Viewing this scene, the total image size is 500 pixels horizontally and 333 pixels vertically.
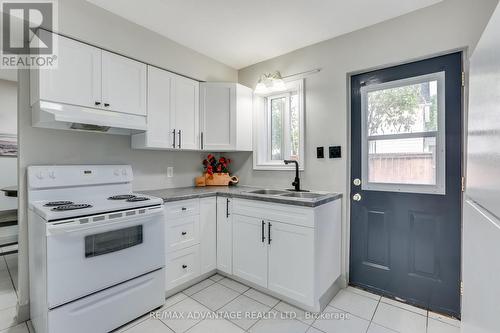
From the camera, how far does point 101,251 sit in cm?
164

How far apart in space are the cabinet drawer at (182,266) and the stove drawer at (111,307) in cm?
15

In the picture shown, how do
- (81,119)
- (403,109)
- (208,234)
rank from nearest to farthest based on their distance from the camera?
(81,119), (403,109), (208,234)

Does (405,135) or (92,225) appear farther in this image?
(405,135)

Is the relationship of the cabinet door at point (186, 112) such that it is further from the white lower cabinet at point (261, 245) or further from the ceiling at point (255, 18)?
the white lower cabinet at point (261, 245)

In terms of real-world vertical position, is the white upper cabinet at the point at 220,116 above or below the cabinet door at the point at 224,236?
above

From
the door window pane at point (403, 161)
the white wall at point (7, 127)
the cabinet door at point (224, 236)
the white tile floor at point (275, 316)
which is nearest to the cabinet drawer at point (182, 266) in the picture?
the white tile floor at point (275, 316)

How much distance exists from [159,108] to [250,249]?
5.44 feet

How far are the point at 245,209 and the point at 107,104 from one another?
1.53 m

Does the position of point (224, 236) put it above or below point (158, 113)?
below

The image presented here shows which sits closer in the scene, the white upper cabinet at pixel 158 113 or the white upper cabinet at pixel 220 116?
the white upper cabinet at pixel 158 113

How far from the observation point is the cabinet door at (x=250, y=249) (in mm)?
2213

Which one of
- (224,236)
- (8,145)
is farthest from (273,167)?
(8,145)

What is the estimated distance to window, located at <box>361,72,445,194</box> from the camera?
1958mm

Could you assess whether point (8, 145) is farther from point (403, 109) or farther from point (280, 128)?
point (403, 109)
